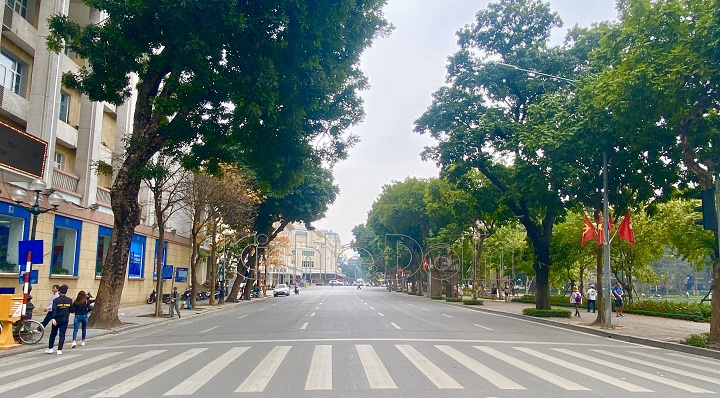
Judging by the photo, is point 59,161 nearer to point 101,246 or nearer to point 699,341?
point 101,246

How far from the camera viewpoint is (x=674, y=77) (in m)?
14.7

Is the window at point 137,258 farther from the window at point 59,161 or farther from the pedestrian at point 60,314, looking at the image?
the pedestrian at point 60,314

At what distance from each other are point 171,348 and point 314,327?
663 centimetres

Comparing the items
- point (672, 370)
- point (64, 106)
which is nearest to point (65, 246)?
point (64, 106)

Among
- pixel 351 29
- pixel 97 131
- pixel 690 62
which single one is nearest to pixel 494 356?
pixel 690 62

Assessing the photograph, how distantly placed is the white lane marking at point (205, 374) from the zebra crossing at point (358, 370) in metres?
0.02

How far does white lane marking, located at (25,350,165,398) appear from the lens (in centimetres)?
860

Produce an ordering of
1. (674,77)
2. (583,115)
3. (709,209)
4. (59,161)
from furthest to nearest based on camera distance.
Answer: (59,161), (583,115), (709,209), (674,77)

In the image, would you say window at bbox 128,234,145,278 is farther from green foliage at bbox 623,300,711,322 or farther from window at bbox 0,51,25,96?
green foliage at bbox 623,300,711,322

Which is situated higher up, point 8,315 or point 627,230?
point 627,230

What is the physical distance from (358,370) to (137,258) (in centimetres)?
3035

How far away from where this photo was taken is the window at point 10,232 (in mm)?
22906

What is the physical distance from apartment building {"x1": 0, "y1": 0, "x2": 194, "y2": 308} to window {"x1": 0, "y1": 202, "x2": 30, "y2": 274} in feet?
0.13

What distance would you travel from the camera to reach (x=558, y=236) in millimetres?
39281
